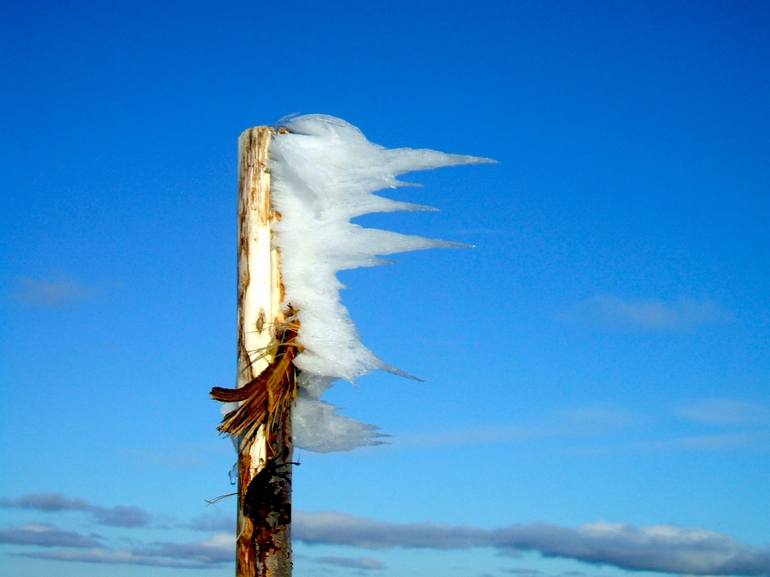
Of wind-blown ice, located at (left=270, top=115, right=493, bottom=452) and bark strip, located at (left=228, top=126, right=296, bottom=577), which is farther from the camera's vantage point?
wind-blown ice, located at (left=270, top=115, right=493, bottom=452)

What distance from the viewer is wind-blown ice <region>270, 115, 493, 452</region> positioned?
5.48m

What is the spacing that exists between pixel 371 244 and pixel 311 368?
2.71 feet

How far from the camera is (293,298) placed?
5.50 meters

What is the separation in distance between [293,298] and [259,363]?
426 millimetres

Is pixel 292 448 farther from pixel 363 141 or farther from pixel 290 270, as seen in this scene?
pixel 363 141

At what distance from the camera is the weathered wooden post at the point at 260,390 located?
17.2 feet

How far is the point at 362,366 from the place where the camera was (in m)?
5.44

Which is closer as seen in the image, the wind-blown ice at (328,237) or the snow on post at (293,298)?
the snow on post at (293,298)

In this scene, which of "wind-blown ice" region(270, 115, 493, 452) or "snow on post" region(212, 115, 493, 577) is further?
"wind-blown ice" region(270, 115, 493, 452)

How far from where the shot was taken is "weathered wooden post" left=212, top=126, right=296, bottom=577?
17.2 feet

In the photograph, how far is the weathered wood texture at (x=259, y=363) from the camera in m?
5.23

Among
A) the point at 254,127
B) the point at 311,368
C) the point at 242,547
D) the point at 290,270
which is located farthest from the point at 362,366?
the point at 254,127

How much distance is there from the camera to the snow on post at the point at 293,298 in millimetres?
5301

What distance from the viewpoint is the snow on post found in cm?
530
